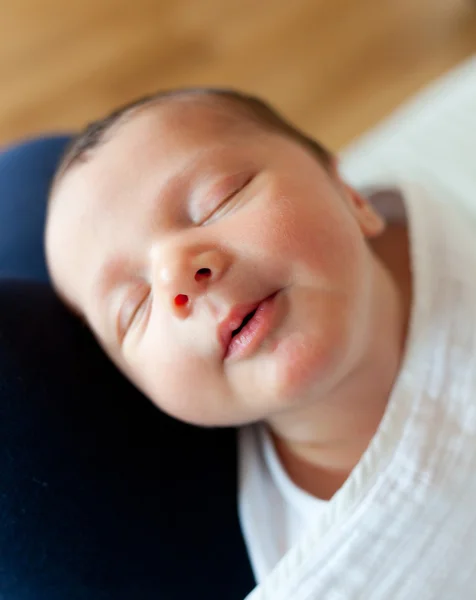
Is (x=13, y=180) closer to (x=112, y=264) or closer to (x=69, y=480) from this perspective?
(x=112, y=264)

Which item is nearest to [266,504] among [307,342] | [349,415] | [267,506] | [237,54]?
[267,506]

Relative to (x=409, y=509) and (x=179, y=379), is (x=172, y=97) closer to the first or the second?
(x=179, y=379)

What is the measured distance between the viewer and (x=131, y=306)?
0.74m

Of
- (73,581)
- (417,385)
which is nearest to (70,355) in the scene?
(73,581)

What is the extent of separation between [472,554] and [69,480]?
0.42 metres

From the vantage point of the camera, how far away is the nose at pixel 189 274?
66 centimetres

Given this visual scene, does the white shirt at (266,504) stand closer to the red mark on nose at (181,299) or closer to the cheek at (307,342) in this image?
the cheek at (307,342)

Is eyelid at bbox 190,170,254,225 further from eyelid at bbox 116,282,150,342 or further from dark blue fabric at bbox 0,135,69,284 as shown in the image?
dark blue fabric at bbox 0,135,69,284

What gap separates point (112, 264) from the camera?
0.73 metres

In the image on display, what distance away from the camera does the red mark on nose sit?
0.66 metres

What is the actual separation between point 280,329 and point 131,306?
0.17 metres

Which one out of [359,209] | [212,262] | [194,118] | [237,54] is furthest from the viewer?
[237,54]

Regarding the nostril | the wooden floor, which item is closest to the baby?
the nostril

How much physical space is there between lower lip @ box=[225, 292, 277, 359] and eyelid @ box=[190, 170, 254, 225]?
0.38 ft
